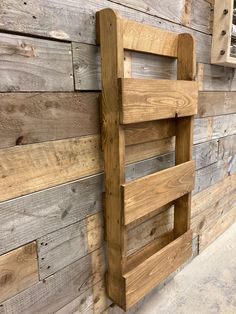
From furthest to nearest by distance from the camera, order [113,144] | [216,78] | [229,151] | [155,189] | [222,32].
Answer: [229,151] → [216,78] → [222,32] → [155,189] → [113,144]

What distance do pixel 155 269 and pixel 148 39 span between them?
2.83 feet

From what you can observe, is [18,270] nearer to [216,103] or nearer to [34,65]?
[34,65]

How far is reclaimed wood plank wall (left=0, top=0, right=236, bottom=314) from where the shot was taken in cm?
70

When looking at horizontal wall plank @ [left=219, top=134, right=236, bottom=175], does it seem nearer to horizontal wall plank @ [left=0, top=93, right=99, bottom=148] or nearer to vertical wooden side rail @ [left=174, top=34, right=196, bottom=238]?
vertical wooden side rail @ [left=174, top=34, right=196, bottom=238]

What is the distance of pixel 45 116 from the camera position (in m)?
0.76

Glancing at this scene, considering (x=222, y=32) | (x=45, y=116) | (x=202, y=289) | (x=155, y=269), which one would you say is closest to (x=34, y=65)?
(x=45, y=116)

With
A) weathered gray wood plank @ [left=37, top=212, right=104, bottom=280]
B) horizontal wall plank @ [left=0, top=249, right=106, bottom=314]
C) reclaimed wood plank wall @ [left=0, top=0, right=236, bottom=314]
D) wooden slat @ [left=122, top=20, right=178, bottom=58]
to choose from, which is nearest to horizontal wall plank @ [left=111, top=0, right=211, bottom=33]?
reclaimed wood plank wall @ [left=0, top=0, right=236, bottom=314]

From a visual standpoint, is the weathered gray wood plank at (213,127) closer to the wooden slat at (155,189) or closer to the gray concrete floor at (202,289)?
the wooden slat at (155,189)

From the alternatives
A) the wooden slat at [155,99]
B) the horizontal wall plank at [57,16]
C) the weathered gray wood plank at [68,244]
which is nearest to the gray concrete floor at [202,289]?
the weathered gray wood plank at [68,244]

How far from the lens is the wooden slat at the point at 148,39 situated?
0.86m

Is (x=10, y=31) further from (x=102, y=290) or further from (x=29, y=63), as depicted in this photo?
(x=102, y=290)

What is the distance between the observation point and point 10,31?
2.18 ft

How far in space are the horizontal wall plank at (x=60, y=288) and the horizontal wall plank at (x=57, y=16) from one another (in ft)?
2.40

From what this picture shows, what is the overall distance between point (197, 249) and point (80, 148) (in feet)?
3.66
